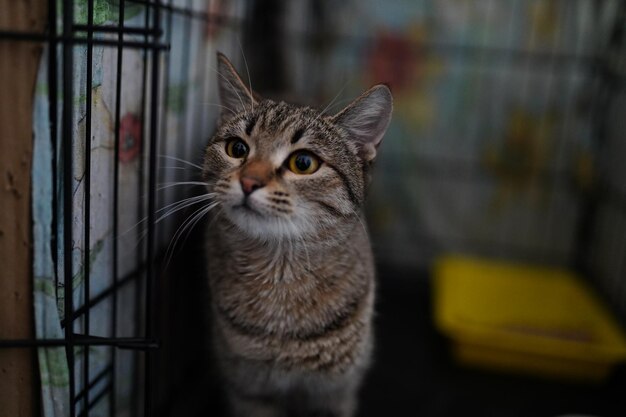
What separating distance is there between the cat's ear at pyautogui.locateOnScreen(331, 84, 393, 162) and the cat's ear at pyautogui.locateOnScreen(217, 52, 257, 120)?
0.68 ft

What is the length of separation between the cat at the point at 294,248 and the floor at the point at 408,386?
258 mm

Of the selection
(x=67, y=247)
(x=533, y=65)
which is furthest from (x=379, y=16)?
(x=67, y=247)

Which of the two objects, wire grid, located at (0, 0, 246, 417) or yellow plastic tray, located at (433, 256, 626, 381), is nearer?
wire grid, located at (0, 0, 246, 417)

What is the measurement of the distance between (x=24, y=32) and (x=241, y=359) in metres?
0.77

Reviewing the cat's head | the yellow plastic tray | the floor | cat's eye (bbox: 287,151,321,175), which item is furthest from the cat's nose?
the yellow plastic tray

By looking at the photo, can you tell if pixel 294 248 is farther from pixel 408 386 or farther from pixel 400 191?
pixel 400 191

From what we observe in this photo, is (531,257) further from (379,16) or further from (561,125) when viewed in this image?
(379,16)

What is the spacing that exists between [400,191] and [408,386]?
37.5 inches

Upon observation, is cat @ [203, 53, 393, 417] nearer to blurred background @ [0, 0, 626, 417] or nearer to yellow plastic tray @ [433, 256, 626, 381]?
blurred background @ [0, 0, 626, 417]

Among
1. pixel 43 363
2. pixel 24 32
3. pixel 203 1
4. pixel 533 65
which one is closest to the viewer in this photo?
pixel 24 32

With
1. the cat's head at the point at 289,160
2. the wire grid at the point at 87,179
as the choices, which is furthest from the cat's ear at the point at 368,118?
the wire grid at the point at 87,179

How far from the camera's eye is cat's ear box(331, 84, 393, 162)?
1118 mm

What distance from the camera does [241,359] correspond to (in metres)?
1.21

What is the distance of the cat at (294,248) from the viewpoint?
1.09 m
